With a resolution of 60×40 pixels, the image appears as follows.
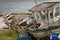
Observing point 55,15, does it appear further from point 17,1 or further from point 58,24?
point 17,1

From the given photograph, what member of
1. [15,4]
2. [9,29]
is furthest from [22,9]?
[9,29]

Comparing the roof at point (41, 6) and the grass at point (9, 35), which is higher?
the roof at point (41, 6)

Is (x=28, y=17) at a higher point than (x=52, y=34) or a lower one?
higher

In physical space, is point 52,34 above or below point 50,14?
below

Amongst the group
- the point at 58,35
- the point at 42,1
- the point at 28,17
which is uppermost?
the point at 42,1

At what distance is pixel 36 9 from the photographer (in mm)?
3992

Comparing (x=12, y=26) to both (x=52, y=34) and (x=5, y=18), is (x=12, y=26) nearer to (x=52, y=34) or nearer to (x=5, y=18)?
(x=5, y=18)

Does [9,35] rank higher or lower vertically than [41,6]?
lower

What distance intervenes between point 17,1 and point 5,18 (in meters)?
0.38

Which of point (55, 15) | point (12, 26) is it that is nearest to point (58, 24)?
point (55, 15)

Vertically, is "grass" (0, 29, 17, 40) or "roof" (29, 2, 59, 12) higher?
"roof" (29, 2, 59, 12)

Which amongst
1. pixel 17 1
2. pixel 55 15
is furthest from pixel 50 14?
pixel 17 1

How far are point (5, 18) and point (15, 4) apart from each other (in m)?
0.32

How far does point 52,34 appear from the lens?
3.92 m
